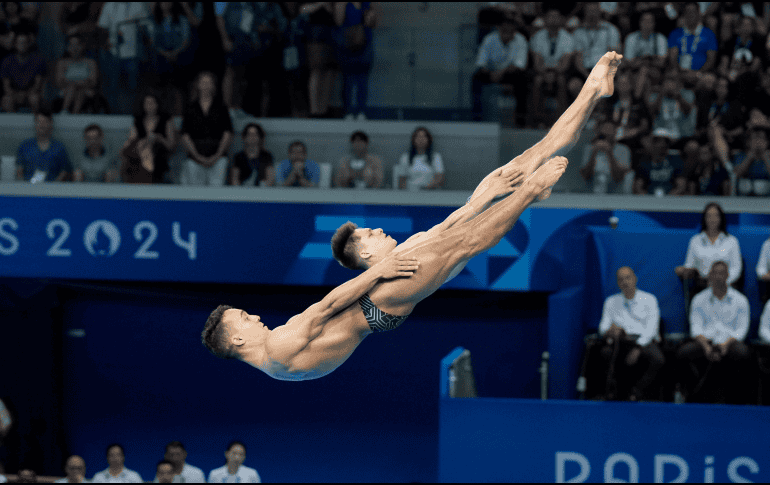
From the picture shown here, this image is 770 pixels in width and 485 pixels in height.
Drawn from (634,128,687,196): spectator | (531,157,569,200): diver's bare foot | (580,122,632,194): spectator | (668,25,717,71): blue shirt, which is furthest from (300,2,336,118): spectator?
(531,157,569,200): diver's bare foot

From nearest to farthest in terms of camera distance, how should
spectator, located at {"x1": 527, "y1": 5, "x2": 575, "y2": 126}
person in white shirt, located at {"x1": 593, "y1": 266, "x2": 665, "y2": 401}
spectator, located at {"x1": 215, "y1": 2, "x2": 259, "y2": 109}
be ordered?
person in white shirt, located at {"x1": 593, "y1": 266, "x2": 665, "y2": 401} < spectator, located at {"x1": 527, "y1": 5, "x2": 575, "y2": 126} < spectator, located at {"x1": 215, "y1": 2, "x2": 259, "y2": 109}

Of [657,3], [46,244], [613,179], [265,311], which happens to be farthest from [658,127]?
[46,244]

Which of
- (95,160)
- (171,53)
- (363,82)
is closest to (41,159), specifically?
(95,160)

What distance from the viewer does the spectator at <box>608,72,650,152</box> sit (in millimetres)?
8898

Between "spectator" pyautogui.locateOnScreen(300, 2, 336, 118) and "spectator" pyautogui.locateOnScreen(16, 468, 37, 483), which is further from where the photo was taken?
"spectator" pyautogui.locateOnScreen(300, 2, 336, 118)

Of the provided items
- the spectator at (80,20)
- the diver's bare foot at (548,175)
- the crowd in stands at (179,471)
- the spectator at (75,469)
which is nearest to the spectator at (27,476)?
the crowd in stands at (179,471)

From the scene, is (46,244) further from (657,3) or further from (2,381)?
(657,3)

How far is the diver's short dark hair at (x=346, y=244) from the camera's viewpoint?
15.9 ft

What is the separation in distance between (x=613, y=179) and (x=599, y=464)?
3.07 m

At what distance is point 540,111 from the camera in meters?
9.21

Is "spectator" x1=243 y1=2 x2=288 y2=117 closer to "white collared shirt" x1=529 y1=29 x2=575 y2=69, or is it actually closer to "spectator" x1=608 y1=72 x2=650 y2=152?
"white collared shirt" x1=529 y1=29 x2=575 y2=69

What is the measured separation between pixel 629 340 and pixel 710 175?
88.0 inches

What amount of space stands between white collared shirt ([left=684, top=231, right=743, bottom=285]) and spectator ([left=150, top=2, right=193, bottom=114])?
5.15m

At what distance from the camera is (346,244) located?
193 inches
